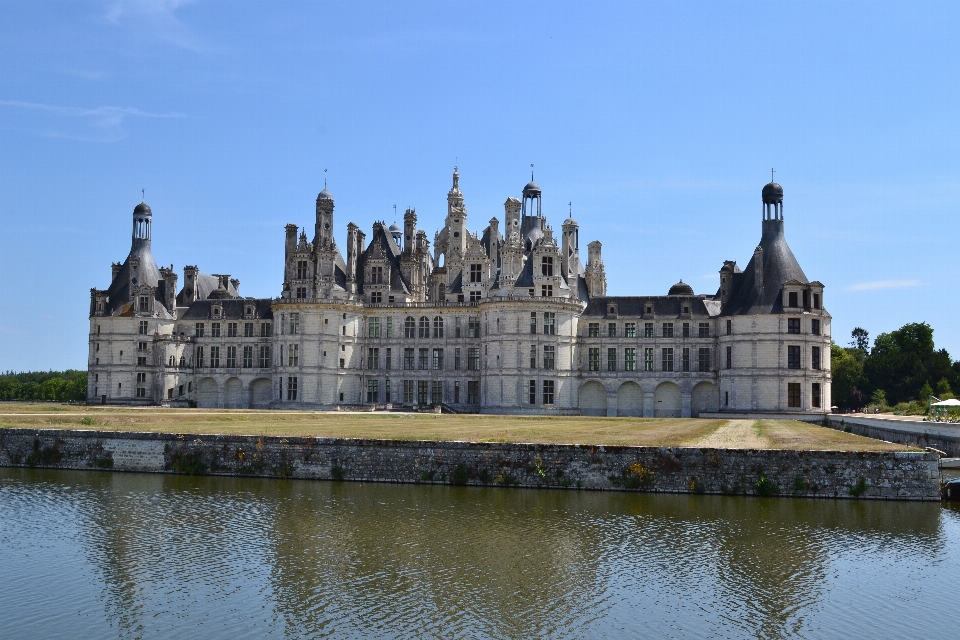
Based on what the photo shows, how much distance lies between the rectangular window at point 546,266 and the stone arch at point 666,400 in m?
12.3

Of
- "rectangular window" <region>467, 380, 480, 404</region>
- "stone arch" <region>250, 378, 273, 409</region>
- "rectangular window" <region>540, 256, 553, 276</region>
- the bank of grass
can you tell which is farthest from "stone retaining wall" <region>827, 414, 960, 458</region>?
"stone arch" <region>250, 378, 273, 409</region>

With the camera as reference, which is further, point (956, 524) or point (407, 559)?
point (956, 524)

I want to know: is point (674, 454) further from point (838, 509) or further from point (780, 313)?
point (780, 313)

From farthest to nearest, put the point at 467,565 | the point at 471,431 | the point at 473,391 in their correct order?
1. the point at 473,391
2. the point at 471,431
3. the point at 467,565

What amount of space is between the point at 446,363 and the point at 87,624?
194 feet

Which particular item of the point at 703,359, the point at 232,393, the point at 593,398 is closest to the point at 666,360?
the point at 703,359

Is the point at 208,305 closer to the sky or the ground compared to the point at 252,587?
closer to the sky

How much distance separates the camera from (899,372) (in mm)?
89500

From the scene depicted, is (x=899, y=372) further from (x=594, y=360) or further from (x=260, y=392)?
(x=260, y=392)

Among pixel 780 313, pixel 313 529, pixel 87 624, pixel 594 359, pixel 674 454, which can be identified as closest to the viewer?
pixel 87 624

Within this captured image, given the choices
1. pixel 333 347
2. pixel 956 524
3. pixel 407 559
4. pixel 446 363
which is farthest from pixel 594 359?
pixel 407 559

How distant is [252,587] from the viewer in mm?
20656

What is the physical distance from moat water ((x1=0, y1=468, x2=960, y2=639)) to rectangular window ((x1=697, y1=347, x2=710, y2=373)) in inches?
1579

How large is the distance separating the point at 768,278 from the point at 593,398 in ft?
52.8
